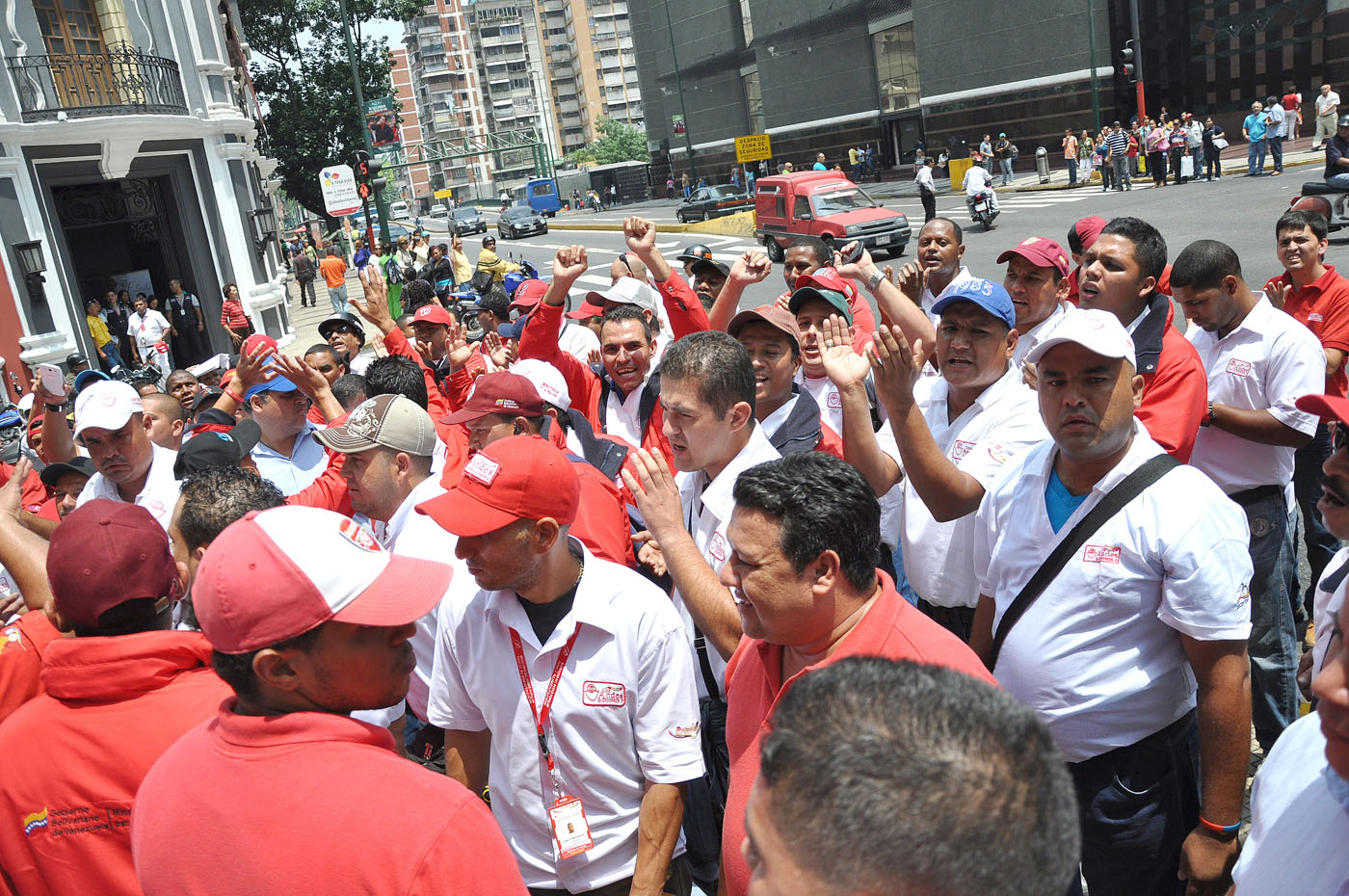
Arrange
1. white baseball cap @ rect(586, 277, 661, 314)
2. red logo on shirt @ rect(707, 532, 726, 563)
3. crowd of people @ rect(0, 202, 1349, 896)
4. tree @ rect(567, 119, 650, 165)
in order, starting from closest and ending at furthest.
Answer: crowd of people @ rect(0, 202, 1349, 896) < red logo on shirt @ rect(707, 532, 726, 563) < white baseball cap @ rect(586, 277, 661, 314) < tree @ rect(567, 119, 650, 165)

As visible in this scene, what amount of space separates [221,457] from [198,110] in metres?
20.5

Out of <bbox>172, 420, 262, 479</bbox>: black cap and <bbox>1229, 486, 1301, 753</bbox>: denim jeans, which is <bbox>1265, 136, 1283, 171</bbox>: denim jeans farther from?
<bbox>172, 420, 262, 479</bbox>: black cap

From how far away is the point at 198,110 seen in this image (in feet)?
71.8

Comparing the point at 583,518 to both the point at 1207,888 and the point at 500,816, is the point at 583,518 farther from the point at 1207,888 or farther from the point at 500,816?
the point at 1207,888

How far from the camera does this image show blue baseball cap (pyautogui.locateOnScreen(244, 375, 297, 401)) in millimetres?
5492

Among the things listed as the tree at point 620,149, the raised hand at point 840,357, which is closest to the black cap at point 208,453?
the raised hand at point 840,357

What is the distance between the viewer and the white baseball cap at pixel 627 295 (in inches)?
251

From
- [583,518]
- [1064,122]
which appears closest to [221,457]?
[583,518]

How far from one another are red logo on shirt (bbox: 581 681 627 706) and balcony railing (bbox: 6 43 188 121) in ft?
65.1

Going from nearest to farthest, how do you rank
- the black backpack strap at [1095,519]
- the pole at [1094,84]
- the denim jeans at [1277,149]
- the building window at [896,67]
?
the black backpack strap at [1095,519]
the denim jeans at [1277,149]
the pole at [1094,84]
the building window at [896,67]

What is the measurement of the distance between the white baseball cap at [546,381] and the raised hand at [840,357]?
133cm

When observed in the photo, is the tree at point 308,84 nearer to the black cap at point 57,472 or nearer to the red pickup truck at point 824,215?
the red pickup truck at point 824,215

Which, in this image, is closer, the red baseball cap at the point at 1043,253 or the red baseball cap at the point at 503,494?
the red baseball cap at the point at 503,494

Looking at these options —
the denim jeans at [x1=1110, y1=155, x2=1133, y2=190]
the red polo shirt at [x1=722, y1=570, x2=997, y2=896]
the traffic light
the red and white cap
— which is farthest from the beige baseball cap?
the denim jeans at [x1=1110, y1=155, x2=1133, y2=190]
